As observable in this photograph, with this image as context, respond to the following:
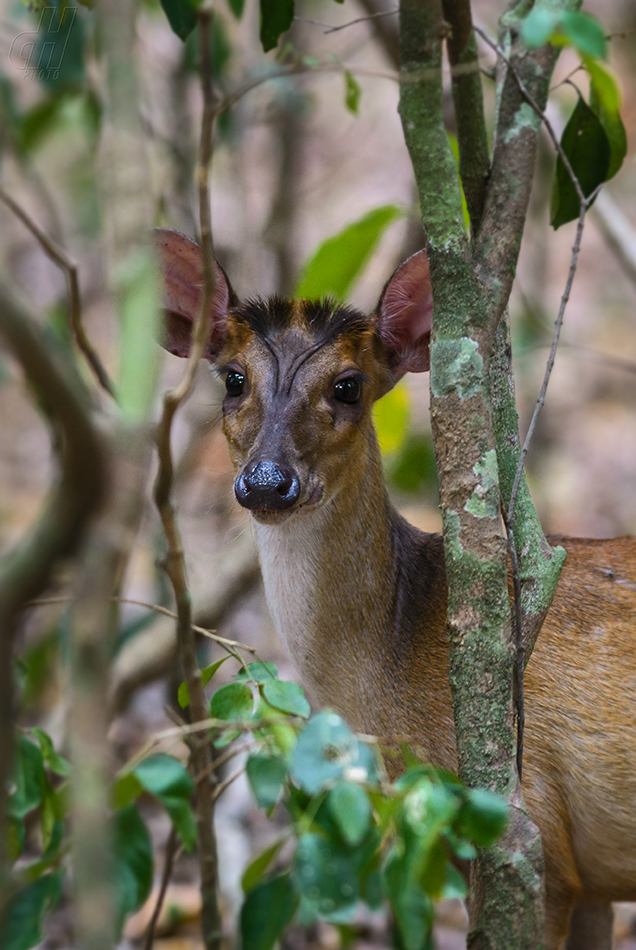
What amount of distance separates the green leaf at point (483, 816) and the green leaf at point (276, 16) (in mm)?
2426

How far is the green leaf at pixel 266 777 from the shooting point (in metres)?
2.20

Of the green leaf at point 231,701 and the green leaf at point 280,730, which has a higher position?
the green leaf at point 231,701

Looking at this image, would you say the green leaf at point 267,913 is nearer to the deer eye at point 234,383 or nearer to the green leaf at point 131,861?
the green leaf at point 131,861

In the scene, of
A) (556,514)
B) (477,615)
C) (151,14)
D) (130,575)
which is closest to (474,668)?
(477,615)

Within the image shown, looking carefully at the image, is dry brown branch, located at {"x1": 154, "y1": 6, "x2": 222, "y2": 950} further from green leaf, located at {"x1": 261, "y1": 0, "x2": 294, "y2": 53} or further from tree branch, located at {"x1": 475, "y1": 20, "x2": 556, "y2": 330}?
green leaf, located at {"x1": 261, "y1": 0, "x2": 294, "y2": 53}

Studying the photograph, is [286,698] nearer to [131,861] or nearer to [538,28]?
[131,861]

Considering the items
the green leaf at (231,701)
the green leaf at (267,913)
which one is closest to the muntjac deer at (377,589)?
the green leaf at (231,701)

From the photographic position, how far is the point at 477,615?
283 centimetres

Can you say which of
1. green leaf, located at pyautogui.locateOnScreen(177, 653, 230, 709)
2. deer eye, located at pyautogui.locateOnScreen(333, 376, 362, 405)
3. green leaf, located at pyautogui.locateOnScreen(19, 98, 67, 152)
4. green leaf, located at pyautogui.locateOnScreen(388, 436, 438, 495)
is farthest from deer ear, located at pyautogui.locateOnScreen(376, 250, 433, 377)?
green leaf, located at pyautogui.locateOnScreen(19, 98, 67, 152)

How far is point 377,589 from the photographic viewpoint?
13.3 feet

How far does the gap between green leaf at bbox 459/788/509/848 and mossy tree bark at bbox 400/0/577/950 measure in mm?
638

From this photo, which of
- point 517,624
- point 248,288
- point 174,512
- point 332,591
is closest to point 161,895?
point 174,512

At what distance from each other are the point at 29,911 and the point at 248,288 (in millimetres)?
5337

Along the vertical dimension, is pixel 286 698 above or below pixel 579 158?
below
